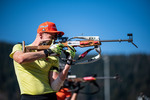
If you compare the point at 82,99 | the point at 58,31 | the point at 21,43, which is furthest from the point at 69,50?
the point at 82,99

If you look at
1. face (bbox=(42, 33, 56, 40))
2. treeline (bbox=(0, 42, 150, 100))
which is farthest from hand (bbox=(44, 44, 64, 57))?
treeline (bbox=(0, 42, 150, 100))

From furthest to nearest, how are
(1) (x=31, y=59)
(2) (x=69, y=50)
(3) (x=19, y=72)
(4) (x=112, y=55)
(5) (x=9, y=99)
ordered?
1. (4) (x=112, y=55)
2. (5) (x=9, y=99)
3. (2) (x=69, y=50)
4. (3) (x=19, y=72)
5. (1) (x=31, y=59)

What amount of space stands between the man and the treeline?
79.1ft

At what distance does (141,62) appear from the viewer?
37.1 metres

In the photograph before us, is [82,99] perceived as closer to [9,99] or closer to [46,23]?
[9,99]

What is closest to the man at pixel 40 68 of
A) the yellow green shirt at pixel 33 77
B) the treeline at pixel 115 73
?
the yellow green shirt at pixel 33 77

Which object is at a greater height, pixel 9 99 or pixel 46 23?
pixel 46 23

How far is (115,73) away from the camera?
3588cm

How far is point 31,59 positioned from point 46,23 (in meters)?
0.86

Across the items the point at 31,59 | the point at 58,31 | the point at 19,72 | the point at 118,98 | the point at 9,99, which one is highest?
the point at 58,31

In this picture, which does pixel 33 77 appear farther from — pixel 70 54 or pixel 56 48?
pixel 70 54

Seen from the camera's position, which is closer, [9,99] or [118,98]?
[9,99]

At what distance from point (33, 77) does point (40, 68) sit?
0.19m

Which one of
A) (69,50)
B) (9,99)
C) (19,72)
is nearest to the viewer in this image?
(19,72)
